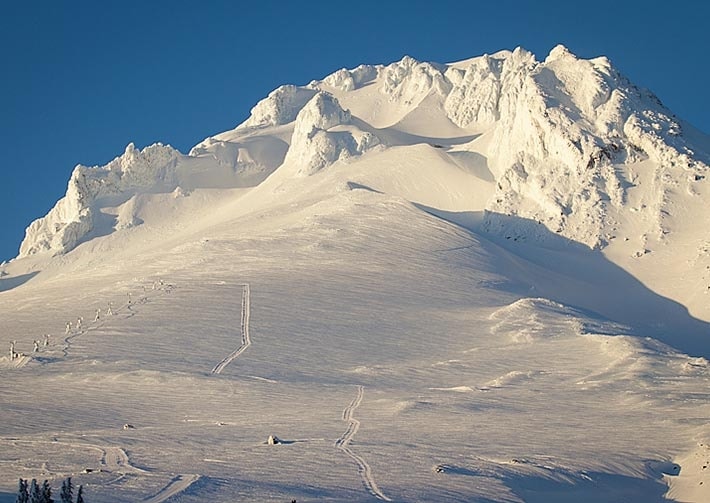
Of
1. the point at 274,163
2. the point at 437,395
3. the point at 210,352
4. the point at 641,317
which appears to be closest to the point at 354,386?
the point at 437,395

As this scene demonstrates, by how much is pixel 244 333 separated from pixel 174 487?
36037mm

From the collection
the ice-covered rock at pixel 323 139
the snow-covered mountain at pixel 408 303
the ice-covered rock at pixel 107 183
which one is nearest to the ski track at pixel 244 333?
the snow-covered mountain at pixel 408 303

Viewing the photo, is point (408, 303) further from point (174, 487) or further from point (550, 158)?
point (550, 158)

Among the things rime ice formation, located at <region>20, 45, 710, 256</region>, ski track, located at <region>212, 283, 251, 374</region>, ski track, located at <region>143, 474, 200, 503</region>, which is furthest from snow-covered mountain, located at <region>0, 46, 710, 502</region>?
rime ice formation, located at <region>20, 45, 710, 256</region>

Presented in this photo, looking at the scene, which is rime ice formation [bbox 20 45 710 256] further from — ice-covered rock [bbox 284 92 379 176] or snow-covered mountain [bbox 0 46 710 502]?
snow-covered mountain [bbox 0 46 710 502]

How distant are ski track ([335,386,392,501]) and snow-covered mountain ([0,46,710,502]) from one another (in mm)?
255

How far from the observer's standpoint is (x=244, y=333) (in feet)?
218

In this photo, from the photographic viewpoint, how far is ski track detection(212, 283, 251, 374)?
57425 millimetres

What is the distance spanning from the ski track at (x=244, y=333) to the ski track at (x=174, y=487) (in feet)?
78.2

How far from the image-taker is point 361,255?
93500mm

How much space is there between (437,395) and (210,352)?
17.5 meters

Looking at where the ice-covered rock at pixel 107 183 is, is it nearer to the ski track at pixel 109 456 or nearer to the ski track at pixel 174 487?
the ski track at pixel 109 456

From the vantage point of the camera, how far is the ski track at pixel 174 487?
28.9m

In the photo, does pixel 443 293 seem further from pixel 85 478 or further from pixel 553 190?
pixel 85 478
